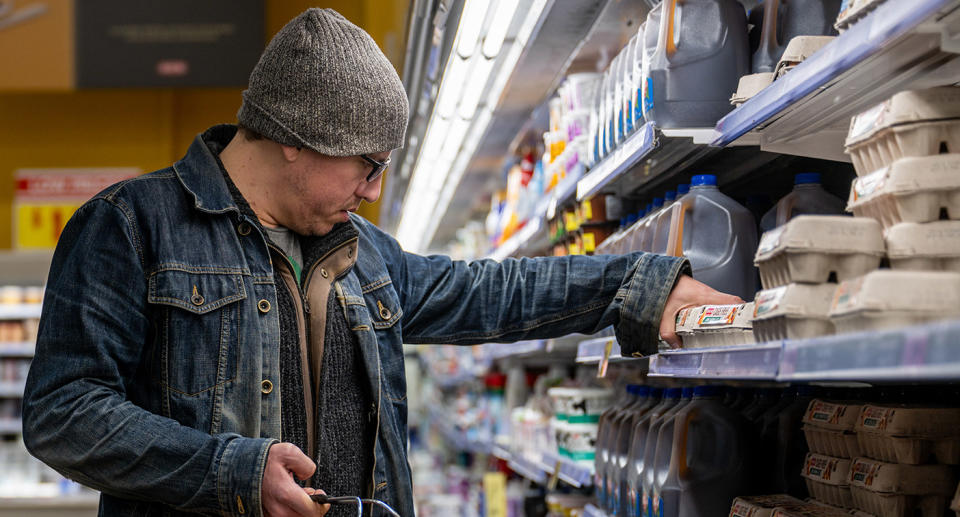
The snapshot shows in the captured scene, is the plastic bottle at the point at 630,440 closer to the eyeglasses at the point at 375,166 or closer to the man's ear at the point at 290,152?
the eyeglasses at the point at 375,166

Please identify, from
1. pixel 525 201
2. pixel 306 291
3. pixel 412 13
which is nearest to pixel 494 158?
pixel 525 201

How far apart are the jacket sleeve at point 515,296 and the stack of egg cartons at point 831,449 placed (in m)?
0.44

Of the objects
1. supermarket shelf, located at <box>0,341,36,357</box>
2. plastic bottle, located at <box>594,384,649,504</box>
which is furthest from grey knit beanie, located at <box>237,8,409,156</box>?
supermarket shelf, located at <box>0,341,36,357</box>

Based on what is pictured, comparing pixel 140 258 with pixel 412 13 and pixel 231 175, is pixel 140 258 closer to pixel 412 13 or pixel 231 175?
pixel 231 175

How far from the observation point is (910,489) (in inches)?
61.6

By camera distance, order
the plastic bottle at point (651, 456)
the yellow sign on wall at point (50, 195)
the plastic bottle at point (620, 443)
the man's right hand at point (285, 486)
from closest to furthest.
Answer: the man's right hand at point (285, 486) → the plastic bottle at point (651, 456) → the plastic bottle at point (620, 443) → the yellow sign on wall at point (50, 195)

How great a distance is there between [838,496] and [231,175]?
1331 millimetres

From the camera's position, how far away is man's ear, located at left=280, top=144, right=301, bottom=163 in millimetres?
2068

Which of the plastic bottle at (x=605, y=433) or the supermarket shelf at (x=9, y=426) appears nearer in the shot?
the plastic bottle at (x=605, y=433)

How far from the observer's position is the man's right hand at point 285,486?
70.4 inches

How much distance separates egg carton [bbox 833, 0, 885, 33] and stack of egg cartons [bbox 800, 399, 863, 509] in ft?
2.13

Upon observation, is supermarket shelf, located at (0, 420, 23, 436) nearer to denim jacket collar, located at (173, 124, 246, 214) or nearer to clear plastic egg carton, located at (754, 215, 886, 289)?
denim jacket collar, located at (173, 124, 246, 214)

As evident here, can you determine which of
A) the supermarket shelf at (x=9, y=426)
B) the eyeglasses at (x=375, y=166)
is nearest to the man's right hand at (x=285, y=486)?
the eyeglasses at (x=375, y=166)

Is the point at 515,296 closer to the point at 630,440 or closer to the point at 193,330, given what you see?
the point at 630,440
